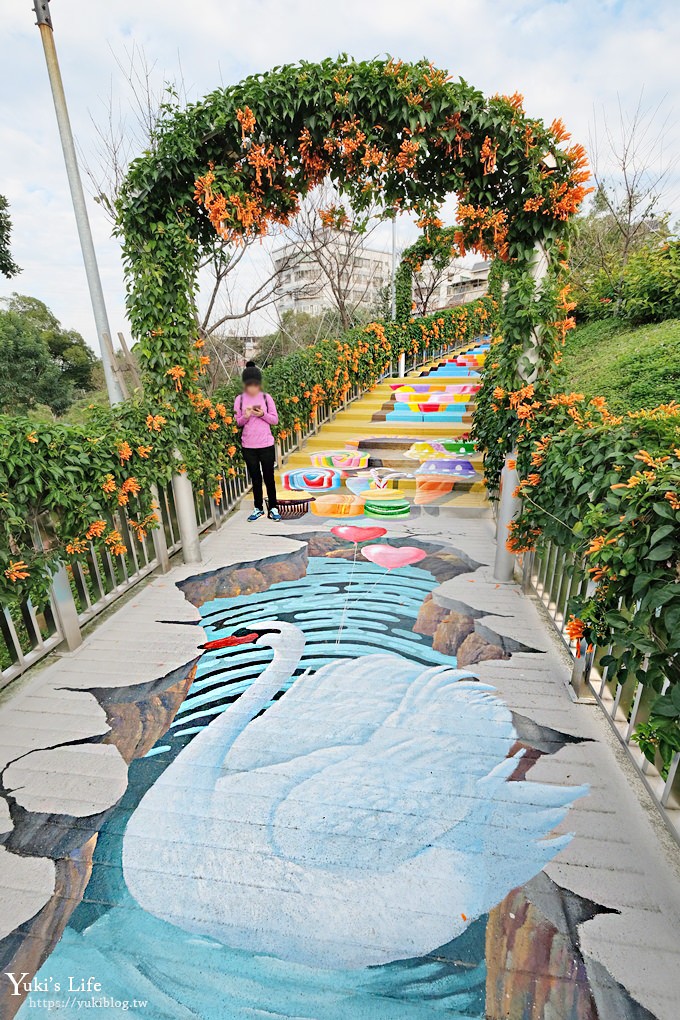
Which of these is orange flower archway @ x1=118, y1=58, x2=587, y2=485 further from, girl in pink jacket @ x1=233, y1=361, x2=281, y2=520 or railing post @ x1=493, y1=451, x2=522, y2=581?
girl in pink jacket @ x1=233, y1=361, x2=281, y2=520

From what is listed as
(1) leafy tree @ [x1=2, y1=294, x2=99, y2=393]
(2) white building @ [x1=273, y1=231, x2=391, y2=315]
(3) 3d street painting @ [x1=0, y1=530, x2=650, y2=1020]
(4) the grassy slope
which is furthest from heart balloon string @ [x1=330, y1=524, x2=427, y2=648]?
(1) leafy tree @ [x1=2, y1=294, x2=99, y2=393]

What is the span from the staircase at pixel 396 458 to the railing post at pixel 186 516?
142cm

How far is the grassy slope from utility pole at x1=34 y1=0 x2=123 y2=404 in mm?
4139

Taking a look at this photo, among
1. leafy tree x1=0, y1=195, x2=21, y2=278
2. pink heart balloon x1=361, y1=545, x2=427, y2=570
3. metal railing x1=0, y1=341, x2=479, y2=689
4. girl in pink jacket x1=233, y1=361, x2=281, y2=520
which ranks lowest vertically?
pink heart balloon x1=361, y1=545, x2=427, y2=570

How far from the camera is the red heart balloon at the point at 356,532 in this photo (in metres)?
4.31

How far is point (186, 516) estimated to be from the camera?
13.0 feet

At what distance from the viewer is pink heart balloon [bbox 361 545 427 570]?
12.4ft

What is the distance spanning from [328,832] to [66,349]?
23.9m

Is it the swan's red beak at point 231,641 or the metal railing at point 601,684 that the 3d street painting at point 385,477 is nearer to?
the metal railing at point 601,684

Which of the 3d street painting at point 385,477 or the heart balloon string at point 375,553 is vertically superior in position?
the 3d street painting at point 385,477

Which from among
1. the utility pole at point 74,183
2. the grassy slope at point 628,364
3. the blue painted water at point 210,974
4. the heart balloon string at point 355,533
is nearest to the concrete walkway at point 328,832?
the blue painted water at point 210,974

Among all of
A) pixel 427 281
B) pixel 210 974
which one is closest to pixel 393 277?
pixel 427 281

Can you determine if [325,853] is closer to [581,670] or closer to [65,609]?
[581,670]

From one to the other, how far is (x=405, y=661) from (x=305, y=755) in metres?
0.80
